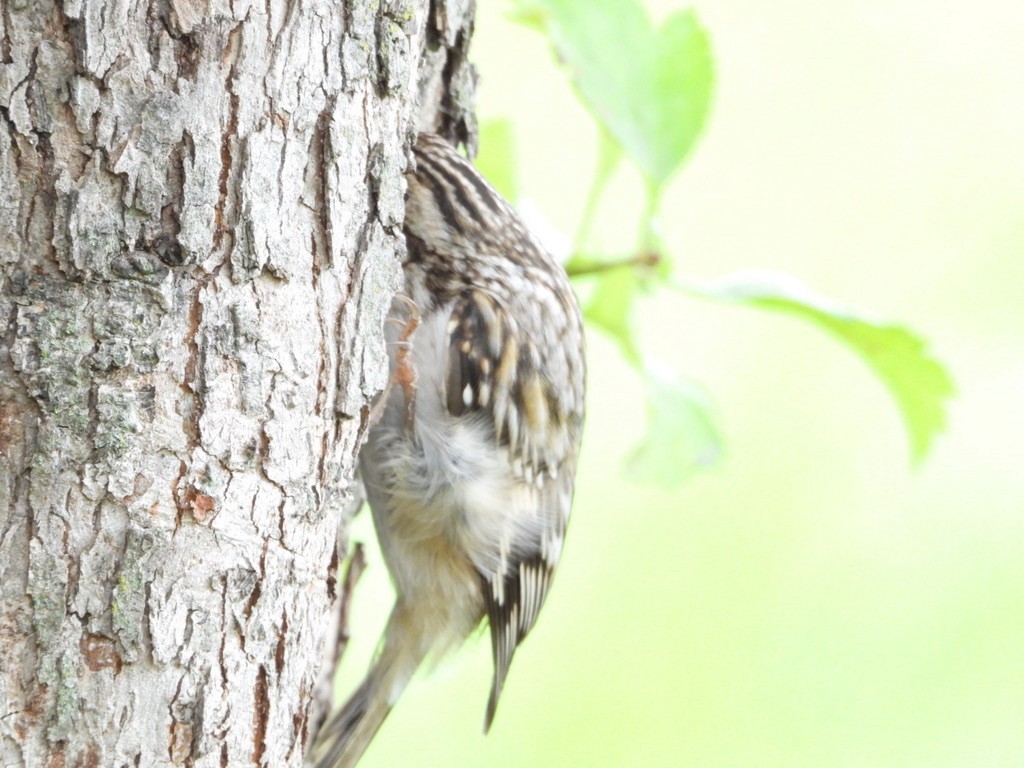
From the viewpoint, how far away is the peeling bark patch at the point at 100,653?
133cm

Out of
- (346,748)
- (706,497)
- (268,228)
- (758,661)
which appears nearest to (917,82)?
(706,497)

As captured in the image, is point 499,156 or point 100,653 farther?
point 499,156

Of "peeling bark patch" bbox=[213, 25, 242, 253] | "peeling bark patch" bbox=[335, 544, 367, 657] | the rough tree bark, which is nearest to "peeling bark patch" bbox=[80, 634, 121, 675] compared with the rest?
the rough tree bark

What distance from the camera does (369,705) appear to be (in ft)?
7.43

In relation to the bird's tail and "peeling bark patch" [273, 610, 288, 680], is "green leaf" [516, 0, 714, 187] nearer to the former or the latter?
"peeling bark patch" [273, 610, 288, 680]

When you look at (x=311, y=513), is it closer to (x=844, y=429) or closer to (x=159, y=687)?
(x=159, y=687)

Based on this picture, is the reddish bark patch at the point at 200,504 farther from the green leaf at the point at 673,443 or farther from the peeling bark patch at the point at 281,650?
the green leaf at the point at 673,443

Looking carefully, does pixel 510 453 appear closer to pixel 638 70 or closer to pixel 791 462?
pixel 638 70

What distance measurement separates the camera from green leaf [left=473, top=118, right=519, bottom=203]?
2180mm

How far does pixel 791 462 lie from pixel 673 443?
8.13ft

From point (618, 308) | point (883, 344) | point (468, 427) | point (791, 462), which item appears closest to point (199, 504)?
point (468, 427)

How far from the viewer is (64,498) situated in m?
1.32

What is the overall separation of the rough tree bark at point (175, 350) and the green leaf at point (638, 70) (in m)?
0.37

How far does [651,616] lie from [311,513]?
2.91 metres
